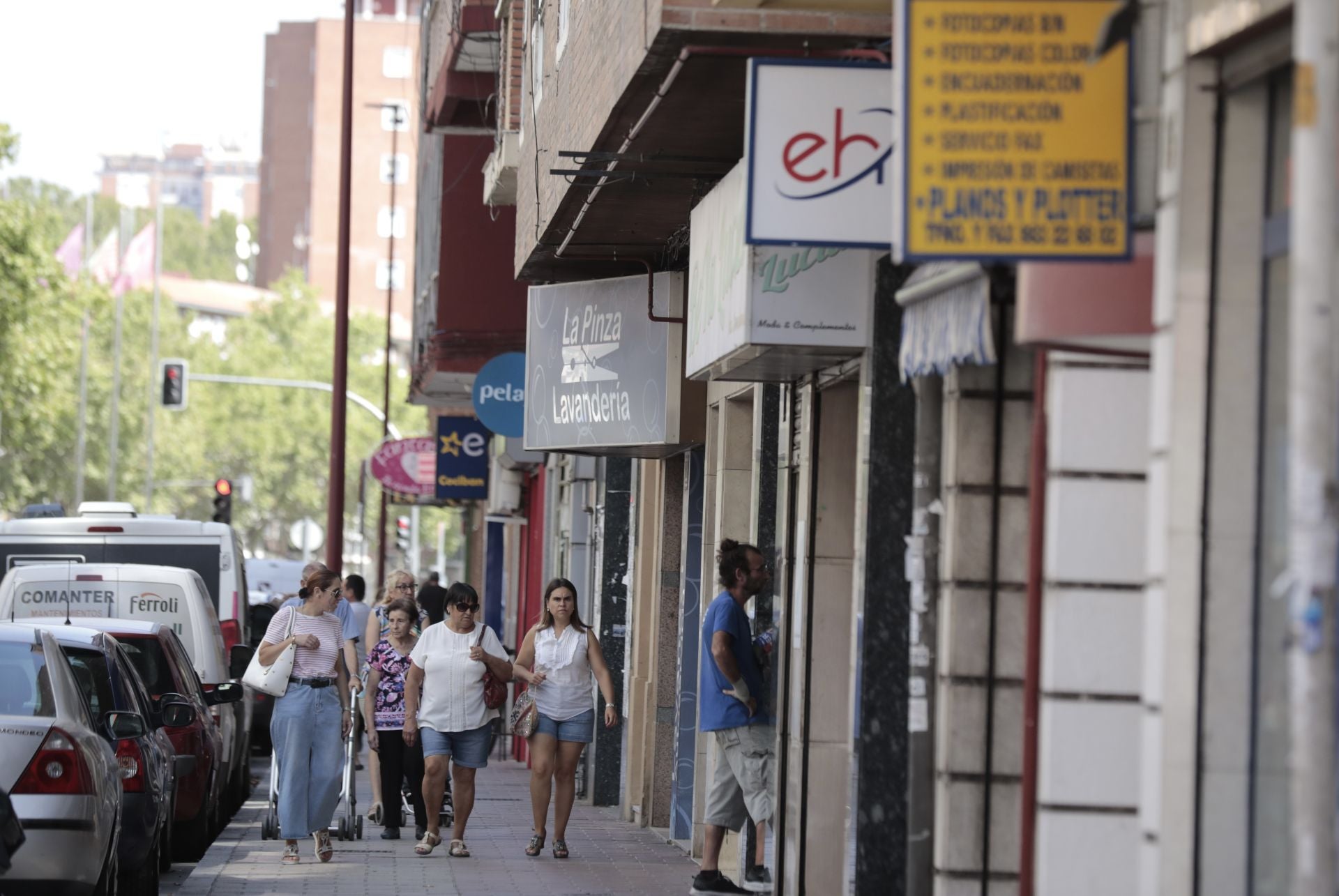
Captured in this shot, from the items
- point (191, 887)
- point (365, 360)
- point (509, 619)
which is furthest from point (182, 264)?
point (191, 887)

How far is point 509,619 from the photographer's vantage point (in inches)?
1203

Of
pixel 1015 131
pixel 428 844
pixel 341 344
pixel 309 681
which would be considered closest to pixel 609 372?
pixel 309 681

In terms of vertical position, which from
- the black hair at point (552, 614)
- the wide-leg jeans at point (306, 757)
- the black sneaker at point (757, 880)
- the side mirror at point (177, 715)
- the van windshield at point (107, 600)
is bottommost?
the black sneaker at point (757, 880)

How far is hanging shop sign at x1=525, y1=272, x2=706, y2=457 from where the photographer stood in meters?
15.5

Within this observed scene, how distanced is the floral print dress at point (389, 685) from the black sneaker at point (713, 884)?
3701mm

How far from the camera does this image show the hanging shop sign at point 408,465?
3588 centimetres

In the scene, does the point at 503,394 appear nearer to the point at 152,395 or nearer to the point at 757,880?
the point at 757,880

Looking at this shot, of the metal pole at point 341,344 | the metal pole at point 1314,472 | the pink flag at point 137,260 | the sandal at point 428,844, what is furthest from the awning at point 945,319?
the pink flag at point 137,260

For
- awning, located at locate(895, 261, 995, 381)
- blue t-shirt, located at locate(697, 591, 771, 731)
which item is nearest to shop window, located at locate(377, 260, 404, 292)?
blue t-shirt, located at locate(697, 591, 771, 731)

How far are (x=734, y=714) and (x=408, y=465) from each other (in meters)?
25.0

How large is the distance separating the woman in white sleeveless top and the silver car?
472cm

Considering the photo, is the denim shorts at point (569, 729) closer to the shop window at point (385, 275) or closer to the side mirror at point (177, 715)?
the side mirror at point (177, 715)

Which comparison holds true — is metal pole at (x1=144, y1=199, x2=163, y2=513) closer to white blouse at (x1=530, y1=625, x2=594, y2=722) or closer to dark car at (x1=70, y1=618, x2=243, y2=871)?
dark car at (x1=70, y1=618, x2=243, y2=871)

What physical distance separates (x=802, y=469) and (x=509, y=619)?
1954cm
